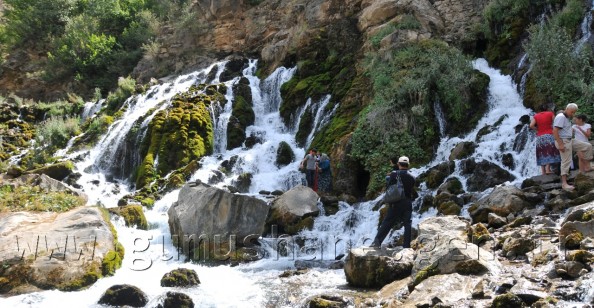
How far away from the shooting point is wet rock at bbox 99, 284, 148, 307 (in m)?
8.51

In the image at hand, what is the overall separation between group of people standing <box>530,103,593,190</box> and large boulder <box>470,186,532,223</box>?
885 millimetres

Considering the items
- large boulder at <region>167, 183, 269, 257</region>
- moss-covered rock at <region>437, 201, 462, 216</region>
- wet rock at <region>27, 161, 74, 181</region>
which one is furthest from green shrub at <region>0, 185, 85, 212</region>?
moss-covered rock at <region>437, 201, 462, 216</region>

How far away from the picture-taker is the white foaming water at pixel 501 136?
12.9 metres

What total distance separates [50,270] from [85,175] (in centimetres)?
1153

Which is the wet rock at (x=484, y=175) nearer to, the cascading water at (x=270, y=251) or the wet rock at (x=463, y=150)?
the cascading water at (x=270, y=251)

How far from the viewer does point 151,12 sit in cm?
3738

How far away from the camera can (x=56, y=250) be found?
10047 millimetres

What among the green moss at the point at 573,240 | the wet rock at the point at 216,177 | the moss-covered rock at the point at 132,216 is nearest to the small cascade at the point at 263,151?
the wet rock at the point at 216,177

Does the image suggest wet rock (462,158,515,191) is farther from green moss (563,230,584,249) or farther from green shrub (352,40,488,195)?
green moss (563,230,584,249)

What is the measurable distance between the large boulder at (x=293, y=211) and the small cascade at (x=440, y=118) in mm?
4404

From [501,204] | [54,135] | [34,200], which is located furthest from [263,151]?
[501,204]

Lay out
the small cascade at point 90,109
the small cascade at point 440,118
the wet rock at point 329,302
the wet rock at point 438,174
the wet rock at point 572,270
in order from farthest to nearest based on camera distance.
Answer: the small cascade at point 90,109 < the small cascade at point 440,118 < the wet rock at point 438,174 < the wet rock at point 329,302 < the wet rock at point 572,270

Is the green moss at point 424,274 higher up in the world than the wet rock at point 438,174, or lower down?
lower down

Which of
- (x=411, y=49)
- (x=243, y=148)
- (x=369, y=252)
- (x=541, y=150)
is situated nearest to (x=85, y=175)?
(x=243, y=148)
